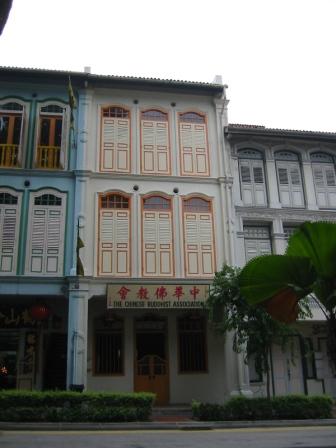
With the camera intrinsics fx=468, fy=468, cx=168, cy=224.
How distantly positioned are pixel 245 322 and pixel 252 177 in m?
6.10

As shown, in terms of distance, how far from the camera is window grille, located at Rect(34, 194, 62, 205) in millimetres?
14555

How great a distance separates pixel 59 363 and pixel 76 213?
4.78 meters

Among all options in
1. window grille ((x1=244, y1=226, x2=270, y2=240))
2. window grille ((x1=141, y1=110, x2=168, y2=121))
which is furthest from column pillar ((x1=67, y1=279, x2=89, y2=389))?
window grille ((x1=141, y1=110, x2=168, y2=121))

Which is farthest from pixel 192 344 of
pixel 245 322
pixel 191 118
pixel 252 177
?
pixel 191 118

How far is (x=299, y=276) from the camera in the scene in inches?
178

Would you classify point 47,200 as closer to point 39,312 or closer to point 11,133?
point 11,133

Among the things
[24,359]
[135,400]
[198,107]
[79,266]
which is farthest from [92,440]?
[198,107]

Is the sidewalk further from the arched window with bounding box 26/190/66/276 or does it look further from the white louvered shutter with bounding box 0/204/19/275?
the white louvered shutter with bounding box 0/204/19/275

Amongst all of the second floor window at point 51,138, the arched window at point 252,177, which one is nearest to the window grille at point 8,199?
the second floor window at point 51,138

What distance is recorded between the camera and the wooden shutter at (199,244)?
14.7 m

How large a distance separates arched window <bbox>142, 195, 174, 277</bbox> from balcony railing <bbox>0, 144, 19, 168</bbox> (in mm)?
4298

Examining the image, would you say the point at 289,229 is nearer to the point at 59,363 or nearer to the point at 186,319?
the point at 186,319

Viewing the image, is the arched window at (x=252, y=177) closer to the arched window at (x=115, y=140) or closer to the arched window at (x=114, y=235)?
the arched window at (x=115, y=140)

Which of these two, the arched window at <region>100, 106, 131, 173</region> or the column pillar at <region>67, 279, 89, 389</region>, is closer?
the column pillar at <region>67, 279, 89, 389</region>
